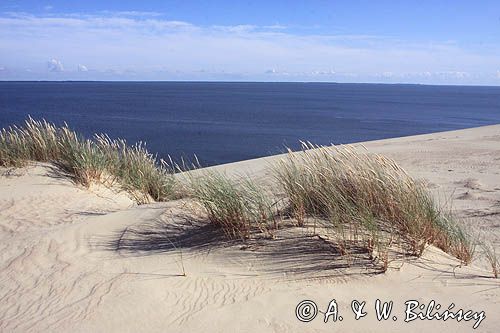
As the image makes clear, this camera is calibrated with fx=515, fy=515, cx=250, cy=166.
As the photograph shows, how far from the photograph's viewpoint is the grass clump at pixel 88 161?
379 inches

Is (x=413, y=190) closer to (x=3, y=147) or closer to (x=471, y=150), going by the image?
(x=3, y=147)

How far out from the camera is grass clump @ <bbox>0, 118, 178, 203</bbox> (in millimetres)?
9633

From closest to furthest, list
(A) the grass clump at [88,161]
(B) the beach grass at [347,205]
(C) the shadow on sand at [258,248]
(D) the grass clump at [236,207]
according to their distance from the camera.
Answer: (C) the shadow on sand at [258,248] → (B) the beach grass at [347,205] → (D) the grass clump at [236,207] → (A) the grass clump at [88,161]

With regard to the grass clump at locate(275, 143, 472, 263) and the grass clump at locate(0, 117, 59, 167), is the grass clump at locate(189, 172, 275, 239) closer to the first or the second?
the grass clump at locate(275, 143, 472, 263)

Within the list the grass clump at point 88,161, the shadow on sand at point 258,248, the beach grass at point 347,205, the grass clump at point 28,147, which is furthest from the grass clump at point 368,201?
→ the grass clump at point 28,147

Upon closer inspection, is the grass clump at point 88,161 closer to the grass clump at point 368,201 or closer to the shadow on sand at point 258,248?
the shadow on sand at point 258,248

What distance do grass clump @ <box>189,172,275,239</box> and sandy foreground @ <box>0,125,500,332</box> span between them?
8.0 inches

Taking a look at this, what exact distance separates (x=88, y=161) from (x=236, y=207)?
4.79m

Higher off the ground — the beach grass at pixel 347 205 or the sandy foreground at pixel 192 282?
the beach grass at pixel 347 205

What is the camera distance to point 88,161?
969 centimetres

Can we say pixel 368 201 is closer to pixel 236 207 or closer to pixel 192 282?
pixel 236 207

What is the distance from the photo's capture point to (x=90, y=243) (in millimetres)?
6266

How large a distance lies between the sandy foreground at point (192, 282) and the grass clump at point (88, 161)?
2392 millimetres

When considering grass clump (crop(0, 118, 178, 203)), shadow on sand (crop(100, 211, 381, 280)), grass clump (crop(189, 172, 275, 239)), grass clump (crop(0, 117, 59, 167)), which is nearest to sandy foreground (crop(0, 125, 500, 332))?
shadow on sand (crop(100, 211, 381, 280))
